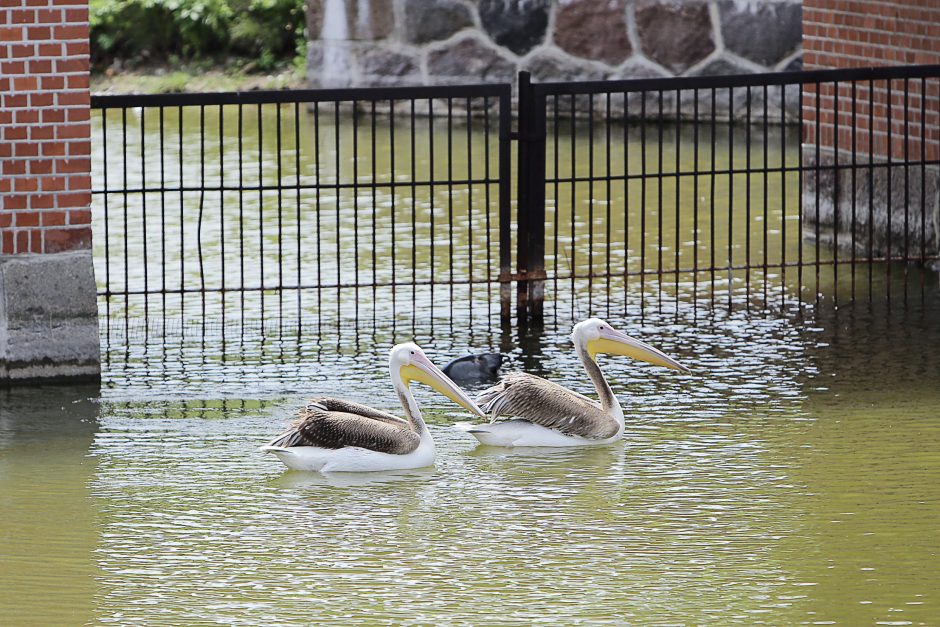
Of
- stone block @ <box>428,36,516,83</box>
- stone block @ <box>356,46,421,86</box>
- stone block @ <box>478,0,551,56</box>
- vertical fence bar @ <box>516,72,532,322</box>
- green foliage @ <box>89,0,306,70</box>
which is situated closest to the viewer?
vertical fence bar @ <box>516,72,532,322</box>

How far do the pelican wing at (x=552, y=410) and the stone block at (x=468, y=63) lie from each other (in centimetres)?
1346

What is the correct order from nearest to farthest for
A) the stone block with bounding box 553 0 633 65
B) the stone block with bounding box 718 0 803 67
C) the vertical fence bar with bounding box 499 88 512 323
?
the vertical fence bar with bounding box 499 88 512 323, the stone block with bounding box 718 0 803 67, the stone block with bounding box 553 0 633 65

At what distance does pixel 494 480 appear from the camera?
8344 mm

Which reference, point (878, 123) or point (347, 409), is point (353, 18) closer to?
point (878, 123)

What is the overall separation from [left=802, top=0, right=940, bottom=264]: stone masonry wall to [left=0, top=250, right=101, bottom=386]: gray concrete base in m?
4.97

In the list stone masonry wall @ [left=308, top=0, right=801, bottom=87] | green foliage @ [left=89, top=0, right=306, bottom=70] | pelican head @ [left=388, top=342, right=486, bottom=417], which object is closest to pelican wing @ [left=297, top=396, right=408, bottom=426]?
pelican head @ [left=388, top=342, right=486, bottom=417]

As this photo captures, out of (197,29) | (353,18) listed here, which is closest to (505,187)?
(353,18)

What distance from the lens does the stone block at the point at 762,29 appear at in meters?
20.6

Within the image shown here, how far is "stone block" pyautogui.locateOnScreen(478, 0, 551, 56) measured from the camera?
21.7 m

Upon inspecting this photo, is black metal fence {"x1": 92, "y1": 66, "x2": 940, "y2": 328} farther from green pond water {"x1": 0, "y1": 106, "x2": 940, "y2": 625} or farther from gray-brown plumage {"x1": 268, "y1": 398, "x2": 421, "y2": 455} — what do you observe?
gray-brown plumage {"x1": 268, "y1": 398, "x2": 421, "y2": 455}

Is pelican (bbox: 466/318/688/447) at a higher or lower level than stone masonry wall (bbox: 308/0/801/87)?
lower

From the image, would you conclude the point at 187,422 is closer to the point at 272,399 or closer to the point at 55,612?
the point at 272,399

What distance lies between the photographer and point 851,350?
35.4 ft

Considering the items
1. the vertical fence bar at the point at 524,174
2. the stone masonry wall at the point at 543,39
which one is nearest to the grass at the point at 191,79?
the stone masonry wall at the point at 543,39
